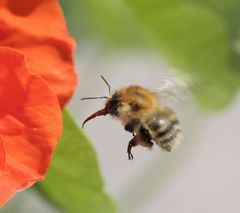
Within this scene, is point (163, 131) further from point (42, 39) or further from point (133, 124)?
point (42, 39)

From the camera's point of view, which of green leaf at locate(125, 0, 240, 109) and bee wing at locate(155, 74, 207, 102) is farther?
green leaf at locate(125, 0, 240, 109)

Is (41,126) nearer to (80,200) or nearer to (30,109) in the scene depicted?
(30,109)

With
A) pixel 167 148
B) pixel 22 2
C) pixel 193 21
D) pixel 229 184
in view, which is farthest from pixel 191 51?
pixel 229 184

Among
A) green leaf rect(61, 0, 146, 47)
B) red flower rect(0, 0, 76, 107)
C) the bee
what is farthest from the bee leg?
green leaf rect(61, 0, 146, 47)

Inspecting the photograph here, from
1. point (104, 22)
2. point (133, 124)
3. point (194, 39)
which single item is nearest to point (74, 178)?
point (133, 124)

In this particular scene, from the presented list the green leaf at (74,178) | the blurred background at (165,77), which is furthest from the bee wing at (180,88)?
the green leaf at (74,178)

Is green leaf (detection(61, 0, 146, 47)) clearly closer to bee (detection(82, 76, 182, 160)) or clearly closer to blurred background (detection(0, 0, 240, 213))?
blurred background (detection(0, 0, 240, 213))

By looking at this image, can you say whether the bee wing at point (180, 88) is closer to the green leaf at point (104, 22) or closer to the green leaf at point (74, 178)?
the green leaf at point (74, 178)
